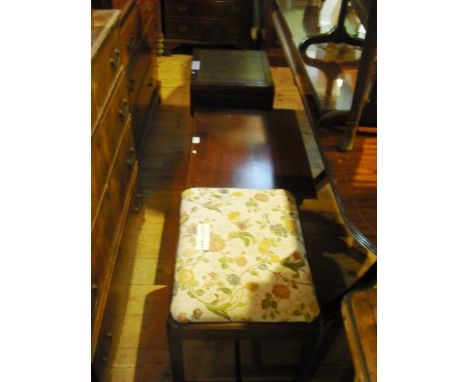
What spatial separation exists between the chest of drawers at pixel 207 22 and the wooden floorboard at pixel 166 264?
1.11 metres

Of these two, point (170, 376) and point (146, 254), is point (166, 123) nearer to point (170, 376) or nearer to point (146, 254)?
point (146, 254)

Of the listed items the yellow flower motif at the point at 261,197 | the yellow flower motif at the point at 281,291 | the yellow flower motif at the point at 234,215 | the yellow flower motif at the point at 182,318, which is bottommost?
the yellow flower motif at the point at 182,318

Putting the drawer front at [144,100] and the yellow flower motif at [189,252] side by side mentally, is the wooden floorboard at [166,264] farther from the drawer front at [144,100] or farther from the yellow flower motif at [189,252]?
the yellow flower motif at [189,252]

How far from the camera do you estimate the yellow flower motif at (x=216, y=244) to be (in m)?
1.10

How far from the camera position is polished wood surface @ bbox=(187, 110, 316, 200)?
1.47 meters

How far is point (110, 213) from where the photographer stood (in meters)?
1.30

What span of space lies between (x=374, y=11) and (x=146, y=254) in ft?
4.31

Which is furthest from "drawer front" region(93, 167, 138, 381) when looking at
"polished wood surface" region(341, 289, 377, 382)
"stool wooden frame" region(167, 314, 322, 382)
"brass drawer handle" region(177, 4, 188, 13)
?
"brass drawer handle" region(177, 4, 188, 13)

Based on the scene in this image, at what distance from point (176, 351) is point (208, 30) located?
9.81 ft

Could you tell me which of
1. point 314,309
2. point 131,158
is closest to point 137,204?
Result: point 131,158

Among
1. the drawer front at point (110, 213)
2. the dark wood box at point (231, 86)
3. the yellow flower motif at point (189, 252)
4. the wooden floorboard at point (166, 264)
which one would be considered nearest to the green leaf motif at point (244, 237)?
the yellow flower motif at point (189, 252)

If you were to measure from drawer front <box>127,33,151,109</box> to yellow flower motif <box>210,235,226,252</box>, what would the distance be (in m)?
1.05

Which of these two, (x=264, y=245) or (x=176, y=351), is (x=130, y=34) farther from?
(x=176, y=351)
